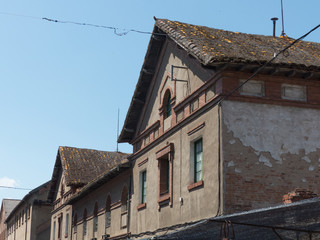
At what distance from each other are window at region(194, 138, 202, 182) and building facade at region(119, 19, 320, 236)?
0.10 feet

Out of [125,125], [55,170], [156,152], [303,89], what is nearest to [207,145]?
[303,89]

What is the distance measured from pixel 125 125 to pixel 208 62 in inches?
327

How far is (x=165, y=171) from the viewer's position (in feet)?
64.5

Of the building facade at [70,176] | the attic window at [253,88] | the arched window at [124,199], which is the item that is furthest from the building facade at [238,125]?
the building facade at [70,176]

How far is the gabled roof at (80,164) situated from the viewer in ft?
109

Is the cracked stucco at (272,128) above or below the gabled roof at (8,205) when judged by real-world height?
below

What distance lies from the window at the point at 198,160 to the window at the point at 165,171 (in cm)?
155

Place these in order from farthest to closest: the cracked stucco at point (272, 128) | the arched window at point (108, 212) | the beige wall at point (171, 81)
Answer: the arched window at point (108, 212), the beige wall at point (171, 81), the cracked stucco at point (272, 128)

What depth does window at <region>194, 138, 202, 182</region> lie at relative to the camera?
16819 millimetres

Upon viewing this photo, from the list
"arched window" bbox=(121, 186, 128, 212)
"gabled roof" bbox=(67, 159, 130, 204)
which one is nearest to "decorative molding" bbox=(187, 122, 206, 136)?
"gabled roof" bbox=(67, 159, 130, 204)

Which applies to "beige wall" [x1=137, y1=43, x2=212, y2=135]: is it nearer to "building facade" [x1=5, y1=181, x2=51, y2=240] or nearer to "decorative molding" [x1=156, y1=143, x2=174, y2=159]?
"decorative molding" [x1=156, y1=143, x2=174, y2=159]

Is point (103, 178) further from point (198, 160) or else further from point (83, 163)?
point (83, 163)

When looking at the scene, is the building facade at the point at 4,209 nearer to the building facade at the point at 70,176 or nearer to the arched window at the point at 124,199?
the building facade at the point at 70,176

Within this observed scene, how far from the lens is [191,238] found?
14117 millimetres
